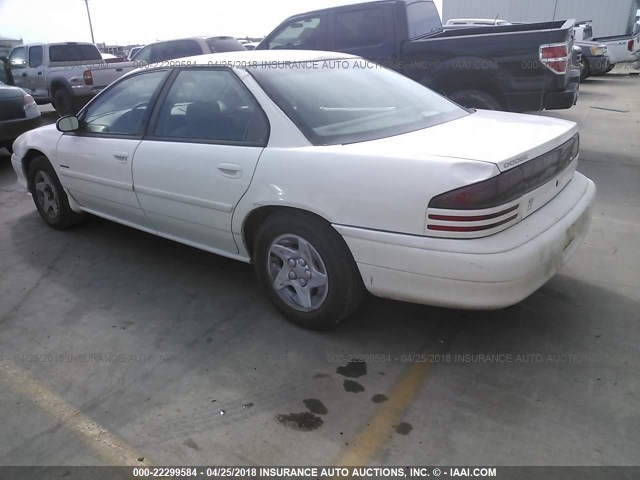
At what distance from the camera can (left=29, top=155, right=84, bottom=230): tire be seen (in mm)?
4590

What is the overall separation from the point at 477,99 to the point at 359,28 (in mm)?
2051

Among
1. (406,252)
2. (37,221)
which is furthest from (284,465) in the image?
(37,221)

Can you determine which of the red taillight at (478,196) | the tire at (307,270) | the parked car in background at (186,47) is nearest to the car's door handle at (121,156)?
the tire at (307,270)

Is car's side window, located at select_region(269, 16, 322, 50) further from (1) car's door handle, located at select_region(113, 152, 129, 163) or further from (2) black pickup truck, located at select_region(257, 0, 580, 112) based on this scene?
(1) car's door handle, located at select_region(113, 152, 129, 163)

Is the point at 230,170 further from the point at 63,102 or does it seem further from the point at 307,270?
the point at 63,102

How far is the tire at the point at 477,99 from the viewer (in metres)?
6.56

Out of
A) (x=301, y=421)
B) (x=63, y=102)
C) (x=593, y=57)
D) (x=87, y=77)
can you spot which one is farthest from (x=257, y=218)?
(x=593, y=57)

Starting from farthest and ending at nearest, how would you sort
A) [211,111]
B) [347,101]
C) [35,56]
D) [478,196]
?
[35,56], [211,111], [347,101], [478,196]

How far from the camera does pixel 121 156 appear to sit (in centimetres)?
371

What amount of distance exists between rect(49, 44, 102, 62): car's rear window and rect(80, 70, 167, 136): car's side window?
32.7 feet

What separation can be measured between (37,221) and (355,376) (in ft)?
12.9

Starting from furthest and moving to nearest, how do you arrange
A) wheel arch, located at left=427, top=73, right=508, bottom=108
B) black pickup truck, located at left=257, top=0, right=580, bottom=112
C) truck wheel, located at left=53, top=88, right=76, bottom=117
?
truck wheel, located at left=53, top=88, right=76, bottom=117
wheel arch, located at left=427, top=73, right=508, bottom=108
black pickup truck, located at left=257, top=0, right=580, bottom=112

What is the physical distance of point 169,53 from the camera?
1141 centimetres

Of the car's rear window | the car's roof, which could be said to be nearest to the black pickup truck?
→ the car's roof
